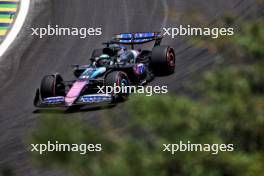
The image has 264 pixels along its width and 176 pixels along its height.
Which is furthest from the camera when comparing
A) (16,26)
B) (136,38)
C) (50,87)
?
(16,26)

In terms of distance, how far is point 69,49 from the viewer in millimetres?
15078

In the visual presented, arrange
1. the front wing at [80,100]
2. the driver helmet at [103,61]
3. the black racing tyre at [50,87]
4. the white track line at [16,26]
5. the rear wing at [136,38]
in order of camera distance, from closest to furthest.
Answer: the front wing at [80,100]
the black racing tyre at [50,87]
the driver helmet at [103,61]
the rear wing at [136,38]
the white track line at [16,26]

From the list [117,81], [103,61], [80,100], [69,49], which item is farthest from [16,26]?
[117,81]

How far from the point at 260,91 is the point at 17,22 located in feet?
46.0

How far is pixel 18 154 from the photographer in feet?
30.8

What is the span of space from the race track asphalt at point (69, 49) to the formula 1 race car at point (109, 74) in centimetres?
28

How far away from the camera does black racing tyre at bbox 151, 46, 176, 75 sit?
479 inches

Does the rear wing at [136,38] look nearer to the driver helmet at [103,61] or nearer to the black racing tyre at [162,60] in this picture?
the black racing tyre at [162,60]

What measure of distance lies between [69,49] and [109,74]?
4.45 m

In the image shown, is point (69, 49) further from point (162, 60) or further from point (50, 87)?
point (50, 87)

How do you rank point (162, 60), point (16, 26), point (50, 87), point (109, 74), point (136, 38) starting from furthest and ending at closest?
point (16, 26), point (136, 38), point (162, 60), point (50, 87), point (109, 74)

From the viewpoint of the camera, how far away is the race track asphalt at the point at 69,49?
35.1 ft

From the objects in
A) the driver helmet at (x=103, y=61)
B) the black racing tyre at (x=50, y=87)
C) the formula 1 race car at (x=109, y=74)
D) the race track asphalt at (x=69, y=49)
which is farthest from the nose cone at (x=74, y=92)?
the driver helmet at (x=103, y=61)

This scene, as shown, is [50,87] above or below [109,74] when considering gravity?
above
